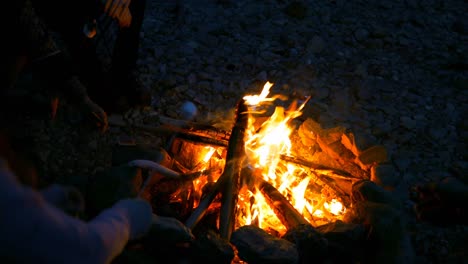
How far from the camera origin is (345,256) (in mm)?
2441

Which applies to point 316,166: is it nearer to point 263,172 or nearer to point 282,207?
point 263,172

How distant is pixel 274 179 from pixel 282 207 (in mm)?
A: 560

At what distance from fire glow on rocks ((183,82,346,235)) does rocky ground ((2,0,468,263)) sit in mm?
662

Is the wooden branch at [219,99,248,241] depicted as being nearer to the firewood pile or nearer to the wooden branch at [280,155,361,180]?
the firewood pile

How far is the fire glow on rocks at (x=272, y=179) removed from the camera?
10.8 ft

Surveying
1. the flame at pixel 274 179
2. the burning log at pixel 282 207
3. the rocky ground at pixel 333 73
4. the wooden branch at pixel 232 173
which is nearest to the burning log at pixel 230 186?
the wooden branch at pixel 232 173

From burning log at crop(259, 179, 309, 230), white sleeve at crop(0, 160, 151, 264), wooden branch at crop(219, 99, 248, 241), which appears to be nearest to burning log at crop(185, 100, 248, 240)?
wooden branch at crop(219, 99, 248, 241)

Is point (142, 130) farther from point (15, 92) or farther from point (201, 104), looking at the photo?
point (15, 92)

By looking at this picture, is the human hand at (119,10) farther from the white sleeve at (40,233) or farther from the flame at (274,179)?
the white sleeve at (40,233)

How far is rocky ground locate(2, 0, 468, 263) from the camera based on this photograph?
3.53 meters

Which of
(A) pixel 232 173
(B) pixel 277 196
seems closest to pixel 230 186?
(A) pixel 232 173

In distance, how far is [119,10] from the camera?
3131 millimetres

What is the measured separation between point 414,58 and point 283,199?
3.93 meters

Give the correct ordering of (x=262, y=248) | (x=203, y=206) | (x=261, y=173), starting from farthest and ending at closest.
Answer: (x=261, y=173)
(x=203, y=206)
(x=262, y=248)
